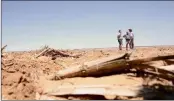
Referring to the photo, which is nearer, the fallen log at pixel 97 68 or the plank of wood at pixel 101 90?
the plank of wood at pixel 101 90

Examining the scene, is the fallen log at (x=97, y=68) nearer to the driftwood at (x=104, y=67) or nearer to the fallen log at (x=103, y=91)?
the driftwood at (x=104, y=67)

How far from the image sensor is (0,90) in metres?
6.96

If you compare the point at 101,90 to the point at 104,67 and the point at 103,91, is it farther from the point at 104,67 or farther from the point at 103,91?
the point at 104,67

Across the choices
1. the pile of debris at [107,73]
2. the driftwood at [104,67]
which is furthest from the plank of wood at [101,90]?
the driftwood at [104,67]

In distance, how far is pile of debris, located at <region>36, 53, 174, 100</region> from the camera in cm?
657

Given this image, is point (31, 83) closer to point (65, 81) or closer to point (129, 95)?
point (65, 81)

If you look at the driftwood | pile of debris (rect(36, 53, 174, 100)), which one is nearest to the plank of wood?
pile of debris (rect(36, 53, 174, 100))

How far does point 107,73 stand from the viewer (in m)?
8.19

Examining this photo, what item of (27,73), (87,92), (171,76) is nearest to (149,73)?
(171,76)

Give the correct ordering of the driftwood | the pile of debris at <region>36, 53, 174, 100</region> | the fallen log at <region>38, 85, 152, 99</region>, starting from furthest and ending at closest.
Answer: the driftwood → the pile of debris at <region>36, 53, 174, 100</region> → the fallen log at <region>38, 85, 152, 99</region>

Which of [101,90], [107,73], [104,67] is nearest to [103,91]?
[101,90]

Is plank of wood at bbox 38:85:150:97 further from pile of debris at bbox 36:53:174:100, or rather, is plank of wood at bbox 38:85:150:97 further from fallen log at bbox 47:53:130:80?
fallen log at bbox 47:53:130:80

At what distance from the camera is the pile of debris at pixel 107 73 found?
6573 mm

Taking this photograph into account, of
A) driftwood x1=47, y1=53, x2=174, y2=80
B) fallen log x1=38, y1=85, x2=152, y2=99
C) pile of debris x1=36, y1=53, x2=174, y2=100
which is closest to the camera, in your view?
fallen log x1=38, y1=85, x2=152, y2=99
